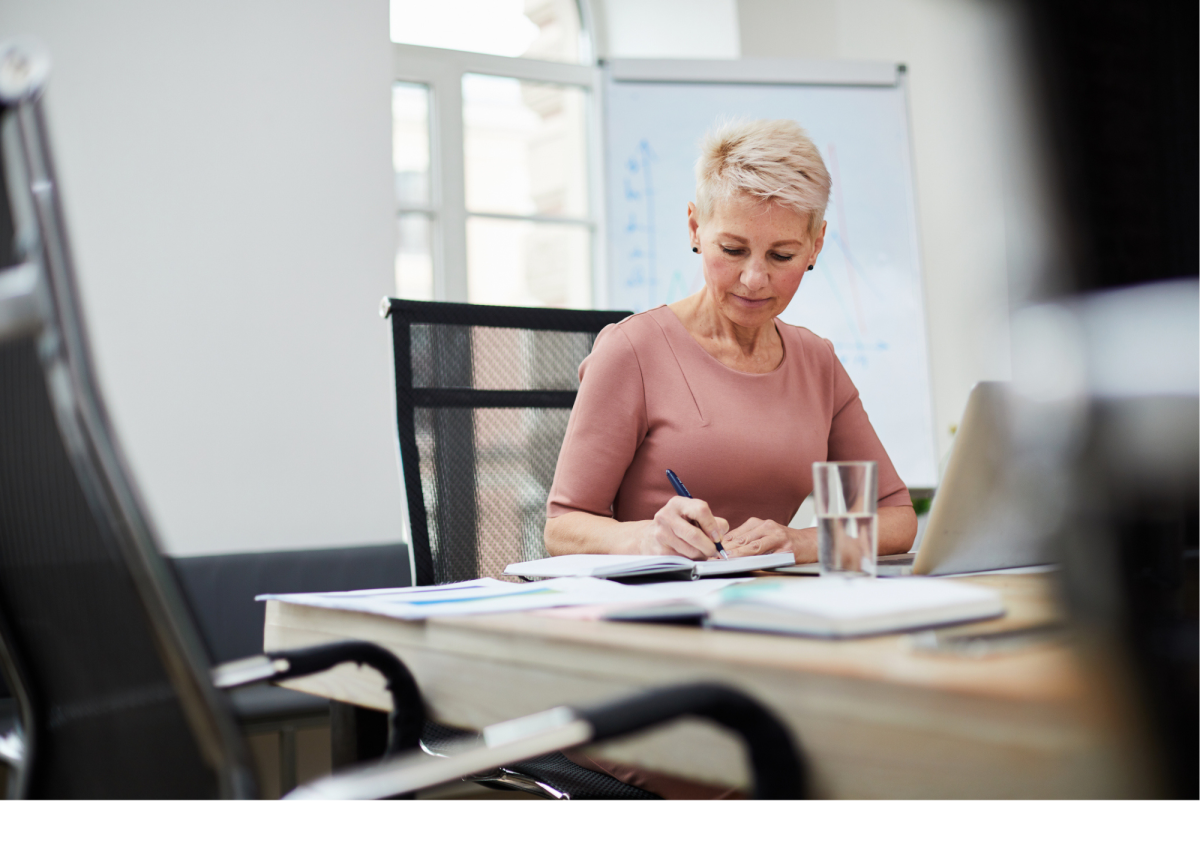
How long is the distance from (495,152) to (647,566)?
272 centimetres

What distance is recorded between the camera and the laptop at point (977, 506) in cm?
83

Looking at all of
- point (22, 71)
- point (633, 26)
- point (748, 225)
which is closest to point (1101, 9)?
point (22, 71)

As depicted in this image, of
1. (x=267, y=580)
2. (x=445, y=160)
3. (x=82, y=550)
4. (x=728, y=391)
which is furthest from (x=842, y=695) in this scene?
(x=445, y=160)

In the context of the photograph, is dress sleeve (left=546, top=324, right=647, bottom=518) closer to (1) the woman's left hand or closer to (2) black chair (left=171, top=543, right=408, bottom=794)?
(1) the woman's left hand

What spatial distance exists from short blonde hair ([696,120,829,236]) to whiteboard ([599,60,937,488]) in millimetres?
1368

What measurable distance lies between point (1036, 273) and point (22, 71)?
1.27ft

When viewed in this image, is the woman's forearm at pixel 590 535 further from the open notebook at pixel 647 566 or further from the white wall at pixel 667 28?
the white wall at pixel 667 28

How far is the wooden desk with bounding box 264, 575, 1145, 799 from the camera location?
0.35 m

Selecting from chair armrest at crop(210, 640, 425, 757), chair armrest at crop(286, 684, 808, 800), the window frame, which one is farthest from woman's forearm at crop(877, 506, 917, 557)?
the window frame

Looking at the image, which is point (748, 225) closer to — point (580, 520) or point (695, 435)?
point (695, 435)

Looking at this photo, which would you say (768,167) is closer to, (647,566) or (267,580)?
(647,566)

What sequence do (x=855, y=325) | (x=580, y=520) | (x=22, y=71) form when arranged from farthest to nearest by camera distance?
(x=855, y=325) < (x=580, y=520) < (x=22, y=71)

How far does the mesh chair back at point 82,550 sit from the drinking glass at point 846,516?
499 mm

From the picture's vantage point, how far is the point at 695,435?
1341 mm
